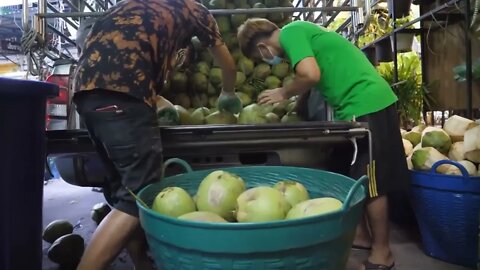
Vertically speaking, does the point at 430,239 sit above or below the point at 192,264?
below

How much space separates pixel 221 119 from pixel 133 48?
0.75 metres

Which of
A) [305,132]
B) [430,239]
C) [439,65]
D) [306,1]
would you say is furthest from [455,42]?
[305,132]

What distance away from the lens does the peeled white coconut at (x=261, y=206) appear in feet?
3.17

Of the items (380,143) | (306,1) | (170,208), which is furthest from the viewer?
(306,1)

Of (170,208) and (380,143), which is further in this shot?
(380,143)

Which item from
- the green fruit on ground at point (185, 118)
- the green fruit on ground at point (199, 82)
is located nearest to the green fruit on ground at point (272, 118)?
the green fruit on ground at point (185, 118)

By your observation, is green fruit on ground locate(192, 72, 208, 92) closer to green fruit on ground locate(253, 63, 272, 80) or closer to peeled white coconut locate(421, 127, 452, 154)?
green fruit on ground locate(253, 63, 272, 80)

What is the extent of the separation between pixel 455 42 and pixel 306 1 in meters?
1.74

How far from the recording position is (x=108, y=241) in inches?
68.1

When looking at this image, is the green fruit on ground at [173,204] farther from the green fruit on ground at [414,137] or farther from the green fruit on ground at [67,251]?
the green fruit on ground at [414,137]

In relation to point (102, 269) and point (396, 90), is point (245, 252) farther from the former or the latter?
point (396, 90)

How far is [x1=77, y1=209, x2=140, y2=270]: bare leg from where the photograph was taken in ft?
5.61

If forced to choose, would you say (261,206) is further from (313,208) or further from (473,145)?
(473,145)

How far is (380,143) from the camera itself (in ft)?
7.60
